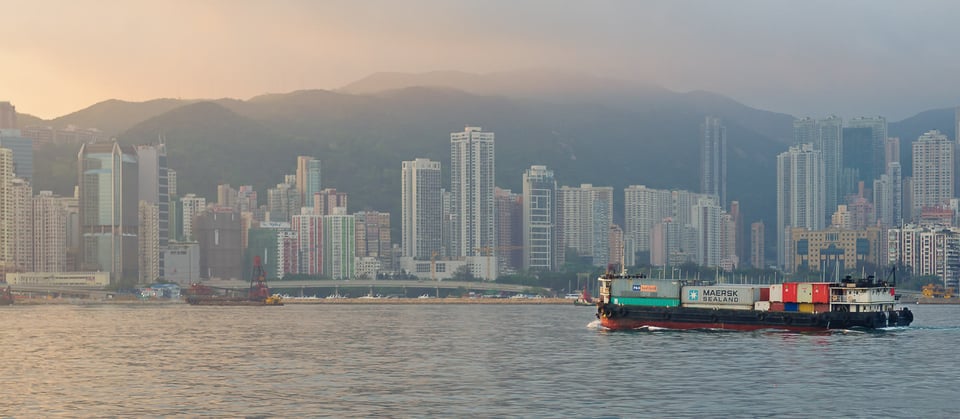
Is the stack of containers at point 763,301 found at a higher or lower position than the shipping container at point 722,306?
higher

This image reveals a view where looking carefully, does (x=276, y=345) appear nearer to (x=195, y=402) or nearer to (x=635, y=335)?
(x=635, y=335)

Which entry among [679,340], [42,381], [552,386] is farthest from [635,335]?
[42,381]

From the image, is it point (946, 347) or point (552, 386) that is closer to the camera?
point (552, 386)

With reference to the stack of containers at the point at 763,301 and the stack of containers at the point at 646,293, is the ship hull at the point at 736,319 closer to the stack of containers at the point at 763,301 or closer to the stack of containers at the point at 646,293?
the stack of containers at the point at 763,301

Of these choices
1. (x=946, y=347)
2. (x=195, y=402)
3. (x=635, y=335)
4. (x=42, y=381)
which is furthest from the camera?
(x=635, y=335)

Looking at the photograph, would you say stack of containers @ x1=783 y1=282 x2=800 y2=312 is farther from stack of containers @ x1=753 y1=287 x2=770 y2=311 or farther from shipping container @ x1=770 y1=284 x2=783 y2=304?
stack of containers @ x1=753 y1=287 x2=770 y2=311

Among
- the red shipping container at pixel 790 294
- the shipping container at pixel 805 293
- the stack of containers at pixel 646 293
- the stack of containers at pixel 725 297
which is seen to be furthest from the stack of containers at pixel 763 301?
the stack of containers at pixel 646 293

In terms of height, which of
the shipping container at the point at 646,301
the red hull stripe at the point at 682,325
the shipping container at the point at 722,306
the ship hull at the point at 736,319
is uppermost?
the shipping container at the point at 646,301
